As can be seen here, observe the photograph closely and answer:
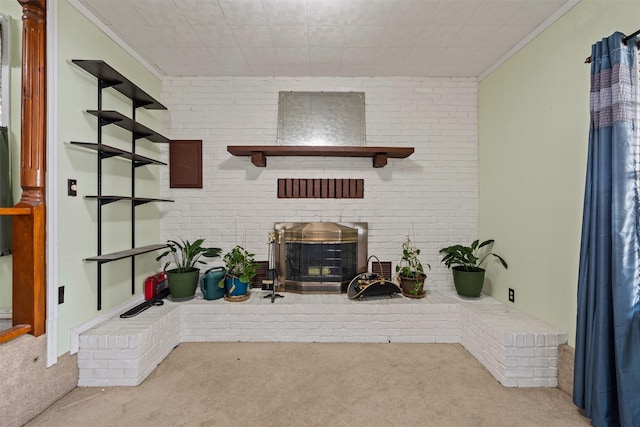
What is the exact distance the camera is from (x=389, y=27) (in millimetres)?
2236

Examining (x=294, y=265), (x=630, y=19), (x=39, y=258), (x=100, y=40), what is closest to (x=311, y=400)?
(x=294, y=265)

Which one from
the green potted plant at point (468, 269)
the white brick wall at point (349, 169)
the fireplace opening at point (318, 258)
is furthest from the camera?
the white brick wall at point (349, 169)

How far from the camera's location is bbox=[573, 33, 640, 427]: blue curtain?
146 centimetres

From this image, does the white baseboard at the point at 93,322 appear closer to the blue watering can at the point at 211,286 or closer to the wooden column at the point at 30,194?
the wooden column at the point at 30,194

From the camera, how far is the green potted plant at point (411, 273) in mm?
2781

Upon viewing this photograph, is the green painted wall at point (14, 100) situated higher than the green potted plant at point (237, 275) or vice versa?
the green painted wall at point (14, 100)

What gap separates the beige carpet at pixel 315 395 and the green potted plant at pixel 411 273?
569 mm

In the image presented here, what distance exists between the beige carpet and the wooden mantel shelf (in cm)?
177

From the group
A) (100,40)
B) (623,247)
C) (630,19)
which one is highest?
(100,40)

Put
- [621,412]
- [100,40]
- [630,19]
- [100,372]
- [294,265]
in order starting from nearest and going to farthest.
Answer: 1. [621,412]
2. [630,19]
3. [100,372]
4. [100,40]
5. [294,265]

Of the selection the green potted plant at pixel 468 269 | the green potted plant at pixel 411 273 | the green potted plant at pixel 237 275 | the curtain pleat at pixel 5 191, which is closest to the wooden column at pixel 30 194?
the curtain pleat at pixel 5 191

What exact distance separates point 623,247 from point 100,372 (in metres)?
3.21

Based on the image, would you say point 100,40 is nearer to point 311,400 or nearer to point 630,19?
point 311,400

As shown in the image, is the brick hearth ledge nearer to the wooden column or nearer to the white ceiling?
the wooden column
